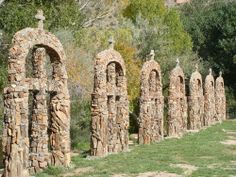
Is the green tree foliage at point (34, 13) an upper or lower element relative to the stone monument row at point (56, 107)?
upper

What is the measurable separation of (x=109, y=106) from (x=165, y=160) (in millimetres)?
2929

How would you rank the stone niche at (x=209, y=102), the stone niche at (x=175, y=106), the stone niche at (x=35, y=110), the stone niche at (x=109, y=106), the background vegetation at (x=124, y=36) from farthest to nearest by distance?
the stone niche at (x=209, y=102)
the stone niche at (x=175, y=106)
the background vegetation at (x=124, y=36)
the stone niche at (x=109, y=106)
the stone niche at (x=35, y=110)

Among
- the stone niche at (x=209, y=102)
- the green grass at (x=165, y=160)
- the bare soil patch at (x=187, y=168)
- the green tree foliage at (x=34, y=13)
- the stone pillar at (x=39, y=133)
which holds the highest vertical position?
the green tree foliage at (x=34, y=13)

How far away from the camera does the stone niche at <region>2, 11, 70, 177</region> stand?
35.7 ft

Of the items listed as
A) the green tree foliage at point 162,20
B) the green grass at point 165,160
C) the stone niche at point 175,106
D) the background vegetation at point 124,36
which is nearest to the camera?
the green grass at point 165,160

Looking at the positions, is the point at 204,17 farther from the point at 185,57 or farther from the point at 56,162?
the point at 56,162

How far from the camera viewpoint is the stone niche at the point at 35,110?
1087 centimetres

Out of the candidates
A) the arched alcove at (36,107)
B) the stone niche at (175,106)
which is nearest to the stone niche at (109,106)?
the arched alcove at (36,107)

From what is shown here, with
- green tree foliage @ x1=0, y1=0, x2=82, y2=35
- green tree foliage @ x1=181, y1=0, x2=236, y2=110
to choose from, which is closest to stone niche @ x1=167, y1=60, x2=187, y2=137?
green tree foliage @ x1=0, y1=0, x2=82, y2=35

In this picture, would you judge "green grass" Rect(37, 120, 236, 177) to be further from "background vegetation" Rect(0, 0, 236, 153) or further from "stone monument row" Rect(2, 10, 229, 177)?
"background vegetation" Rect(0, 0, 236, 153)

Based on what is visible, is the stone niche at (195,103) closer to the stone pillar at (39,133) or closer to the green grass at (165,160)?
the green grass at (165,160)

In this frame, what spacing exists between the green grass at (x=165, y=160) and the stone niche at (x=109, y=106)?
513 mm

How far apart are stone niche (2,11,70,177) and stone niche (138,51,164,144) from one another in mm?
6937

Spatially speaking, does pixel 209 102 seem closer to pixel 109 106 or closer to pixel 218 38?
pixel 218 38
